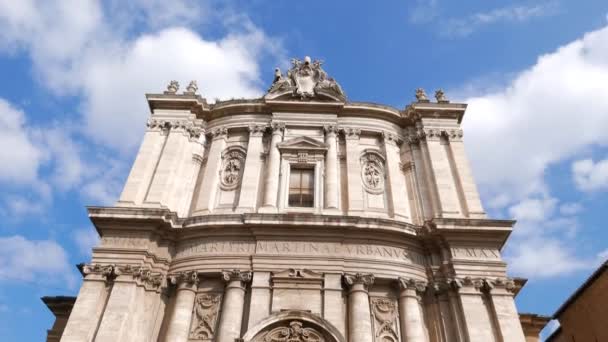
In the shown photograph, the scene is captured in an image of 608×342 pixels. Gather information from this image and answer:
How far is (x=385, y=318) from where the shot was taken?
52.6ft

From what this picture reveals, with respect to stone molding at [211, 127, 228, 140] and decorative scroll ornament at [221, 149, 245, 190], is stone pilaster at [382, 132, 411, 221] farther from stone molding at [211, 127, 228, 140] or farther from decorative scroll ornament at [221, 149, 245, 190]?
stone molding at [211, 127, 228, 140]

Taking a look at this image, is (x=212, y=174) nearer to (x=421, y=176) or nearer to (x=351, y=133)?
(x=351, y=133)

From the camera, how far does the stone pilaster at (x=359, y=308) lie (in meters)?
15.1

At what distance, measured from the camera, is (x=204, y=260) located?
54.7 ft

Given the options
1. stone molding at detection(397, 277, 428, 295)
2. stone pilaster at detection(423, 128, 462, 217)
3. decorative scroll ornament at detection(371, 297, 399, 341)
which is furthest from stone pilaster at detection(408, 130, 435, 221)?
decorative scroll ornament at detection(371, 297, 399, 341)

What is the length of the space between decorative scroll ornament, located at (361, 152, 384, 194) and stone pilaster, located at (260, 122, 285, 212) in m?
3.98

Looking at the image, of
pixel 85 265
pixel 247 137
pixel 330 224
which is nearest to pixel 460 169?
pixel 330 224

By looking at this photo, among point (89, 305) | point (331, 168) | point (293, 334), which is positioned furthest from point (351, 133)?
point (89, 305)

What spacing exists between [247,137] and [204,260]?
7.00 metres

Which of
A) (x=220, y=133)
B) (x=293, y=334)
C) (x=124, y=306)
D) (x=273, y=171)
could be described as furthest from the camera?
(x=220, y=133)

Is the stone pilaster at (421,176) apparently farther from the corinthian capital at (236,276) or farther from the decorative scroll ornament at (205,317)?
the decorative scroll ornament at (205,317)

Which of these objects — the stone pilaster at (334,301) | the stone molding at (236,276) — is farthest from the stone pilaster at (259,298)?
the stone pilaster at (334,301)

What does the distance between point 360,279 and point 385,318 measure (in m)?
1.66

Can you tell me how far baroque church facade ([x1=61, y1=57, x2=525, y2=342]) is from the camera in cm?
1543
